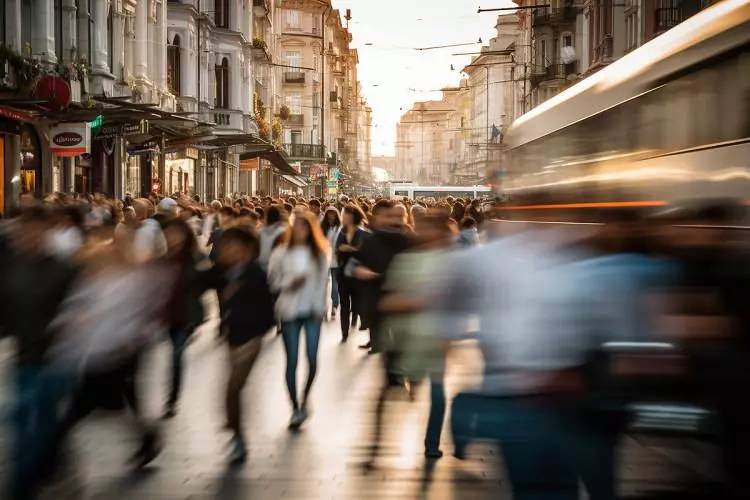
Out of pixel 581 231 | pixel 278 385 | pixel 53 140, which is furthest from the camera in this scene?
pixel 53 140

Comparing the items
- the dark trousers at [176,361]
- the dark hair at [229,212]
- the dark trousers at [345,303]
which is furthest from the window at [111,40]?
the dark trousers at [176,361]

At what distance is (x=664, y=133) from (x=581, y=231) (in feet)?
22.5

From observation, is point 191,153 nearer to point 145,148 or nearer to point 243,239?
point 145,148

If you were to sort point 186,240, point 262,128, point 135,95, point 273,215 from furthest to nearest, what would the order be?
point 262,128, point 135,95, point 273,215, point 186,240

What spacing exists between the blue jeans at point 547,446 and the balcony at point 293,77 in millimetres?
98397

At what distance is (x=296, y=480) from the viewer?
688 cm

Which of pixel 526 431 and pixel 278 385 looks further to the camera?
pixel 278 385

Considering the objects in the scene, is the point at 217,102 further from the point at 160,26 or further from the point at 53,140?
the point at 53,140

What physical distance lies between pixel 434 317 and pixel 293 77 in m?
97.5

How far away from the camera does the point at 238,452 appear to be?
7.48 m

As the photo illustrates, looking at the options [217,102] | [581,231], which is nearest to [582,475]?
[581,231]

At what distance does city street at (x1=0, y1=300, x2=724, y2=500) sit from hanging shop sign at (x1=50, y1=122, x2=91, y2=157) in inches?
671

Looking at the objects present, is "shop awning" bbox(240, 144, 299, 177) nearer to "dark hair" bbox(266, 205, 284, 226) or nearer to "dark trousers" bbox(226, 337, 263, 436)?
"dark hair" bbox(266, 205, 284, 226)

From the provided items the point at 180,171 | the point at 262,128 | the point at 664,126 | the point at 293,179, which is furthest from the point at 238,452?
the point at 293,179
